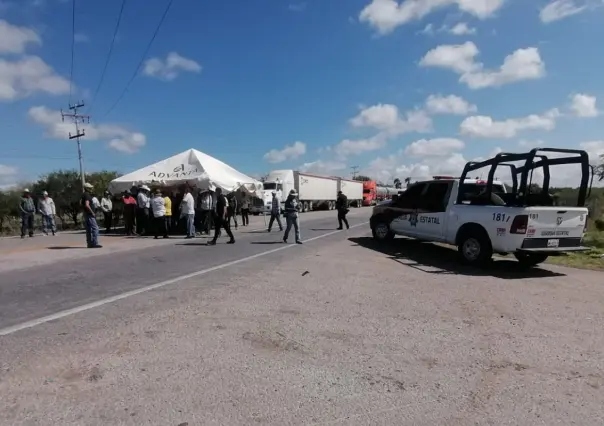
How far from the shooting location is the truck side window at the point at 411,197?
12.4m

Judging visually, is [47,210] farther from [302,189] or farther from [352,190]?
[352,190]

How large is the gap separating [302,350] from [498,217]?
6.17m

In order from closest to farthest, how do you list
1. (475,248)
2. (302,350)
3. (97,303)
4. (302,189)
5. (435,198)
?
(302,350)
(97,303)
(475,248)
(435,198)
(302,189)

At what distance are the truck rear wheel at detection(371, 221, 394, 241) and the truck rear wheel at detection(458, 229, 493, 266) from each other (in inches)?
159

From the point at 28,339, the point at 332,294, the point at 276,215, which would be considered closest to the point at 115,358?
the point at 28,339

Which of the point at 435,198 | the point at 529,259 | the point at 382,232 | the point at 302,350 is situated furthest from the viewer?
the point at 382,232

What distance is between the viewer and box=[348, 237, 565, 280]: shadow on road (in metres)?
9.20

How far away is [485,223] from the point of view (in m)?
9.42

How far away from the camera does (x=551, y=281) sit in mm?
8453

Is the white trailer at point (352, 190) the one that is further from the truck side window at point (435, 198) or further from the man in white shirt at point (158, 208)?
the truck side window at point (435, 198)

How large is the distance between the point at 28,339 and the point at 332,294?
4098 millimetres

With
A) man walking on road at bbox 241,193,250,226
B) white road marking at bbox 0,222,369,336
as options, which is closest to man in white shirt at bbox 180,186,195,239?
white road marking at bbox 0,222,369,336

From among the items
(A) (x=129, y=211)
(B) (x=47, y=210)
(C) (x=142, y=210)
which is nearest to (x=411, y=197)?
(C) (x=142, y=210)

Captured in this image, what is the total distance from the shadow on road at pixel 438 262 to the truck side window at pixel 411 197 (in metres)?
1.27
